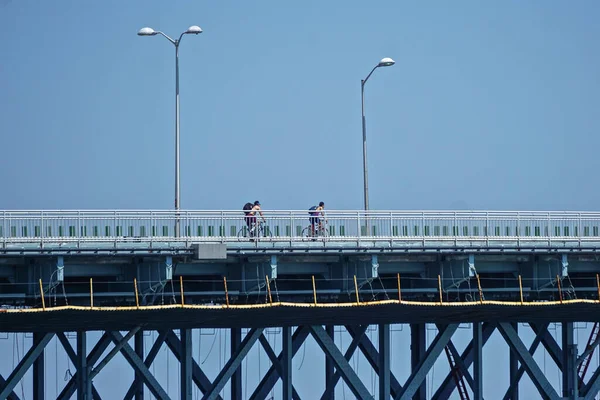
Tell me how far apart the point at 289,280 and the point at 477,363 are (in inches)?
549

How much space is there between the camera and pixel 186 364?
7019 centimetres

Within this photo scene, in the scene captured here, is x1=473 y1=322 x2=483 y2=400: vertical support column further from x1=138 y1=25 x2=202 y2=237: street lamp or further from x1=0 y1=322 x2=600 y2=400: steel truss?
x1=138 y1=25 x2=202 y2=237: street lamp

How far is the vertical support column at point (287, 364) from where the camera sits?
7014 centimetres

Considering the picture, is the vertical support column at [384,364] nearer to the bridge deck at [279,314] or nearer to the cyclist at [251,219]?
the bridge deck at [279,314]

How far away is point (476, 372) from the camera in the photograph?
73625 mm

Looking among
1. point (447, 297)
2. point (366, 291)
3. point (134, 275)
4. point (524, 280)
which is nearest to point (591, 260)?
point (524, 280)

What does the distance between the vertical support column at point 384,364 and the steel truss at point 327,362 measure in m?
0.03

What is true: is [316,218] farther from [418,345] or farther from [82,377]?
[418,345]

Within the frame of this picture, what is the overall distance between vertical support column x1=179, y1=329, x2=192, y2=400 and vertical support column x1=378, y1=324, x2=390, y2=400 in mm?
9544

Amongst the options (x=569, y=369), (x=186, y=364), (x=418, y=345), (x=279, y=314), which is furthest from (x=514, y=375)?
(x=186, y=364)

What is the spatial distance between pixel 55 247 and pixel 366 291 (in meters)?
14.8

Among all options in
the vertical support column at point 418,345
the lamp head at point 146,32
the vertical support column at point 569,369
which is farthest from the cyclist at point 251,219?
the vertical support column at point 569,369

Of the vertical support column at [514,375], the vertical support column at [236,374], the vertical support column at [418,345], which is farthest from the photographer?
the vertical support column at [514,375]

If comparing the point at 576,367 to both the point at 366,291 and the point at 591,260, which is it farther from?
the point at 366,291
